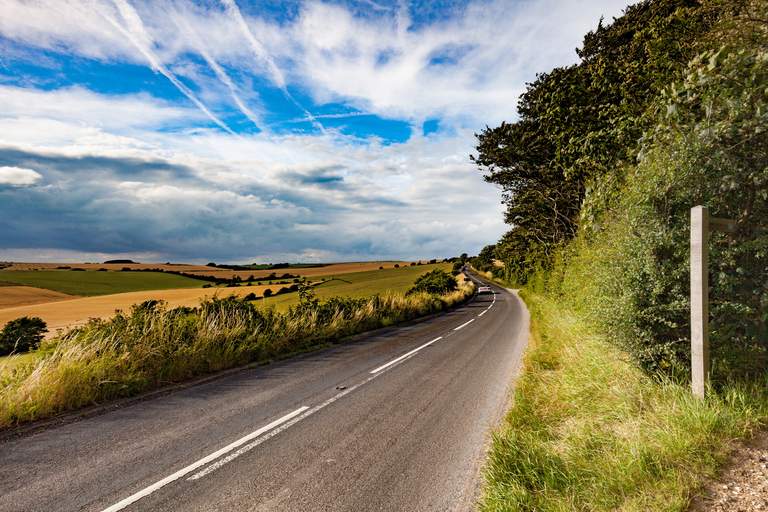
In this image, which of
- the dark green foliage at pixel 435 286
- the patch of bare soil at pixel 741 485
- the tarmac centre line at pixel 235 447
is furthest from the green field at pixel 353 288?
the patch of bare soil at pixel 741 485

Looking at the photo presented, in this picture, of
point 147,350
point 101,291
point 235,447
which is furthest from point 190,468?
point 101,291

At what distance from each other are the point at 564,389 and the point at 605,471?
7.96 ft

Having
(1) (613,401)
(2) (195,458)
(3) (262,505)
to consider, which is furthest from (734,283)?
(2) (195,458)

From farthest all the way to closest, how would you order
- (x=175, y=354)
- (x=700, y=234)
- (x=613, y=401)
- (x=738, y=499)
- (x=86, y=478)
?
1. (x=175, y=354)
2. (x=613, y=401)
3. (x=700, y=234)
4. (x=86, y=478)
5. (x=738, y=499)

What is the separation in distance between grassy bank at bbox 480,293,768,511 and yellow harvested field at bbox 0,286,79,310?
159 ft

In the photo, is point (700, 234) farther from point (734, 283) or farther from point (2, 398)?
point (2, 398)

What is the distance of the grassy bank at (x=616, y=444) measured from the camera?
2.99 meters

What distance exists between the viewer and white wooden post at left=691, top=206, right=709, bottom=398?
406cm

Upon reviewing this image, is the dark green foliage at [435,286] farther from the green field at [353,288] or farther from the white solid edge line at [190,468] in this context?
the white solid edge line at [190,468]

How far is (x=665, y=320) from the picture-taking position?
4793mm

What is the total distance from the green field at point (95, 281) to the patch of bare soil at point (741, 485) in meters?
60.8

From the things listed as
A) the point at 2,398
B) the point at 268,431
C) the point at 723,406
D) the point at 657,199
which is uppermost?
the point at 657,199

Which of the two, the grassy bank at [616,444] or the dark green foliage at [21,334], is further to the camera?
the dark green foliage at [21,334]

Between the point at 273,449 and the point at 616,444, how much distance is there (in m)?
4.03
